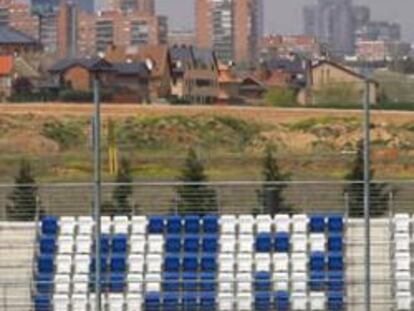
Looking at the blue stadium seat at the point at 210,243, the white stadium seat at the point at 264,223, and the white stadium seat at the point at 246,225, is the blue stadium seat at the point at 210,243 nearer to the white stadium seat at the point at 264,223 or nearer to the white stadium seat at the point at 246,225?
the white stadium seat at the point at 246,225

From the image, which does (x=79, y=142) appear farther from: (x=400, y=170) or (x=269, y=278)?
(x=269, y=278)

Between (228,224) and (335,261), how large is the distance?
1.35m

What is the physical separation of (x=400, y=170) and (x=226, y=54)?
12398 centimetres

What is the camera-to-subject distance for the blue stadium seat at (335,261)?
18125 mm

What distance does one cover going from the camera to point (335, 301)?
55.9 ft

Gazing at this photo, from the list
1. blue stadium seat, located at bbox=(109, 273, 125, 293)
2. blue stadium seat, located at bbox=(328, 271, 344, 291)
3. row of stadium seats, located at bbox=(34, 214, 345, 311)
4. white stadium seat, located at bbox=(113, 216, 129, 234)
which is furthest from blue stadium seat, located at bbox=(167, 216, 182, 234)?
blue stadium seat, located at bbox=(328, 271, 344, 291)

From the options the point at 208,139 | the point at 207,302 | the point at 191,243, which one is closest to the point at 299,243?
the point at 191,243

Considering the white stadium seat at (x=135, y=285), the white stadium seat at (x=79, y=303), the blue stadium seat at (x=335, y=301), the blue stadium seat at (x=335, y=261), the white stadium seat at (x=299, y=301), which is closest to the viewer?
the white stadium seat at (x=79, y=303)

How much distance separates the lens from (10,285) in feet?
52.6

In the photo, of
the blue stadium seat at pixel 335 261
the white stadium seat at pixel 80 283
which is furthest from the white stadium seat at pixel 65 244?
the blue stadium seat at pixel 335 261

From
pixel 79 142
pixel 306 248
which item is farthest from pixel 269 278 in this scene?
pixel 79 142

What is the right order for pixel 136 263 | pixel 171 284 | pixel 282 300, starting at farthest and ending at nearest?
pixel 136 263 < pixel 171 284 < pixel 282 300

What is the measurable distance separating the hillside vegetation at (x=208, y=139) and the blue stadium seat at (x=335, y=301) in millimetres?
16899

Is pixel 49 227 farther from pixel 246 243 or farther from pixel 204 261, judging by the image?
pixel 246 243
